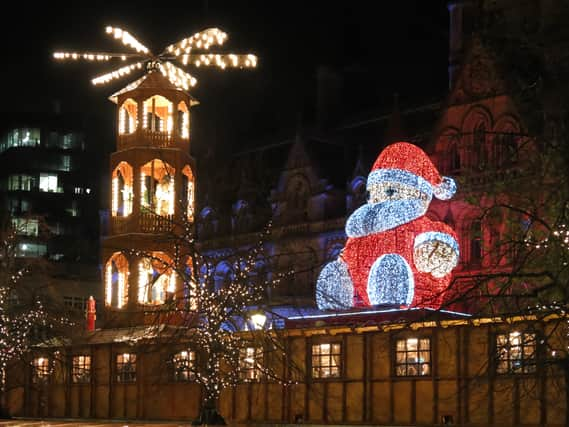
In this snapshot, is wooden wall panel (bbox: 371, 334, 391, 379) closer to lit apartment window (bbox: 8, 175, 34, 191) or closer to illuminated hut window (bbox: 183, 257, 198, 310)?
illuminated hut window (bbox: 183, 257, 198, 310)

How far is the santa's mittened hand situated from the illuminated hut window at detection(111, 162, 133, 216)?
11.2m

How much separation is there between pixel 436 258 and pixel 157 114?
492 inches

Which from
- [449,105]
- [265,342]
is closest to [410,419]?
[265,342]

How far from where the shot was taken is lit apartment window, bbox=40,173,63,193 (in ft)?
434

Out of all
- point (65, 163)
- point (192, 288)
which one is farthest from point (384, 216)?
point (65, 163)

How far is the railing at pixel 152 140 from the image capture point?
44625mm

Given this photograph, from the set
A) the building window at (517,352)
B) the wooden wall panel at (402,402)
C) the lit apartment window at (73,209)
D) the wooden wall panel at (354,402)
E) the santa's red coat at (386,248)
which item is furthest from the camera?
the lit apartment window at (73,209)

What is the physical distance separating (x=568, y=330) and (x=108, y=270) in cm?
2342

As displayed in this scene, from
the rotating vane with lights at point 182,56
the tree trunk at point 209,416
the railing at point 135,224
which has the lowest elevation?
the tree trunk at point 209,416

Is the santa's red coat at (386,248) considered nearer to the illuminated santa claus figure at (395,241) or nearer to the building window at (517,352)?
the illuminated santa claus figure at (395,241)

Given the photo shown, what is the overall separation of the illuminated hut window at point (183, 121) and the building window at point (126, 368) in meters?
8.98

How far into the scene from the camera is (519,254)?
20469 mm

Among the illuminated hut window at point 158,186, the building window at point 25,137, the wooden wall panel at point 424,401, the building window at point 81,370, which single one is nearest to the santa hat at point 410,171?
the illuminated hut window at point 158,186

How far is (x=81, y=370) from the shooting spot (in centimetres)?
4859
